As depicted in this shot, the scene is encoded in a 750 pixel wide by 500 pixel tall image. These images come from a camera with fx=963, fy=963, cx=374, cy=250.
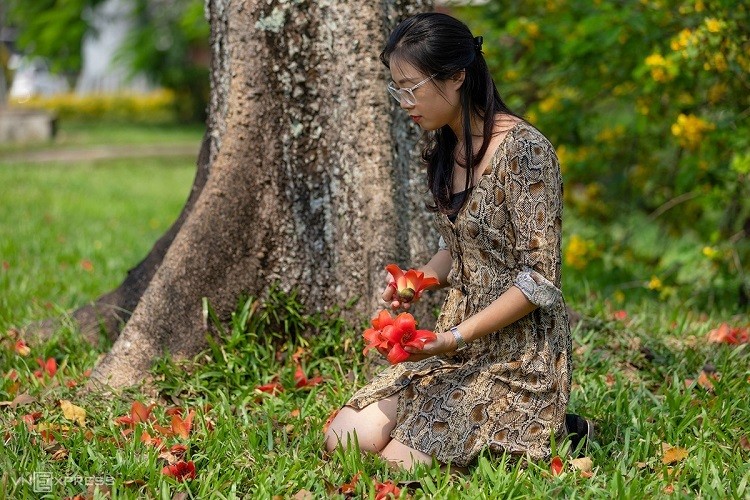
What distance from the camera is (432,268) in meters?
2.94

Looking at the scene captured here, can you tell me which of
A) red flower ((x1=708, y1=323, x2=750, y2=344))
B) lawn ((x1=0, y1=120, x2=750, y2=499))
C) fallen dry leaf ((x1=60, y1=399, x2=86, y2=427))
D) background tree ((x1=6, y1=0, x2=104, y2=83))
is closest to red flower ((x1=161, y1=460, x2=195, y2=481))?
lawn ((x1=0, y1=120, x2=750, y2=499))

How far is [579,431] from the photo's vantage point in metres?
2.90

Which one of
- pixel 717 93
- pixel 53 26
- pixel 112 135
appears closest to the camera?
pixel 717 93

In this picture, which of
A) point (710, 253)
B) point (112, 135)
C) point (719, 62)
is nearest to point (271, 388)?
point (710, 253)

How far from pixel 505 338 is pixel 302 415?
0.79 meters

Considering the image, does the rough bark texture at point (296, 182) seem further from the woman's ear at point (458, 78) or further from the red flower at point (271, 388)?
the woman's ear at point (458, 78)

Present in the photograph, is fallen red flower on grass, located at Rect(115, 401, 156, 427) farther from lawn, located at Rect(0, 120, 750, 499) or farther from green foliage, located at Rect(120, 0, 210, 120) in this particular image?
green foliage, located at Rect(120, 0, 210, 120)

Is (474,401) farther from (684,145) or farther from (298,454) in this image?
(684,145)

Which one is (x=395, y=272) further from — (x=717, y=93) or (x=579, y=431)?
(x=717, y=93)

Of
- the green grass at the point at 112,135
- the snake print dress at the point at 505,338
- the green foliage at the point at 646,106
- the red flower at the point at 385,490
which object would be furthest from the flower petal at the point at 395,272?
the green grass at the point at 112,135

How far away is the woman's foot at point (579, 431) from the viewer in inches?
113

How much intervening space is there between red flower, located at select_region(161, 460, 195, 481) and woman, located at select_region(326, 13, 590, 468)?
0.43 metres

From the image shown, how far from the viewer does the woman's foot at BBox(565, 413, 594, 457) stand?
9.44 ft

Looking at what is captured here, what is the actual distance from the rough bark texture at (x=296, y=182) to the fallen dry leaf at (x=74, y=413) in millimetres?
276
